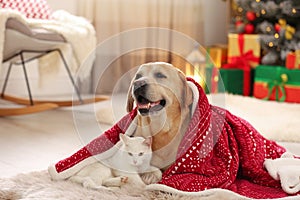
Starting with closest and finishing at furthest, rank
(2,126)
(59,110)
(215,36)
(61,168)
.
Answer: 1. (61,168)
2. (2,126)
3. (59,110)
4. (215,36)

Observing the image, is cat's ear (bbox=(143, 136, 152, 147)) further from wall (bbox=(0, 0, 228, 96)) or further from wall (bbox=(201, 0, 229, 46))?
wall (bbox=(201, 0, 229, 46))

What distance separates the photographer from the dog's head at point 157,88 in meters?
1.60

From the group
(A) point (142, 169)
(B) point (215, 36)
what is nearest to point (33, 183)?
(A) point (142, 169)

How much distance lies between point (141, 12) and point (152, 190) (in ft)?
8.47

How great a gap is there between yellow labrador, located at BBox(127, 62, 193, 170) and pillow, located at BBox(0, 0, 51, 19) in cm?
170

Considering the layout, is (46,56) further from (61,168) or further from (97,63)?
(61,168)

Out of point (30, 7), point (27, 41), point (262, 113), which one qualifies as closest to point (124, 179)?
point (27, 41)

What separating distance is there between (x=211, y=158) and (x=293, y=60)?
6.34ft

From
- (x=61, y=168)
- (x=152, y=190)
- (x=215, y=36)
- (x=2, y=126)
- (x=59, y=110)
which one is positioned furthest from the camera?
(x=215, y=36)

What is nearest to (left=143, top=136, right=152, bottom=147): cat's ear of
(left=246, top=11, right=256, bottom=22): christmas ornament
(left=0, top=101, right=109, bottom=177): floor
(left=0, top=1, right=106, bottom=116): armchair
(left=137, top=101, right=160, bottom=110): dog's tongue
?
(left=137, top=101, right=160, bottom=110): dog's tongue

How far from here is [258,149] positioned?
180cm

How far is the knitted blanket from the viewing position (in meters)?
1.63

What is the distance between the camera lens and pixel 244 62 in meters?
3.85

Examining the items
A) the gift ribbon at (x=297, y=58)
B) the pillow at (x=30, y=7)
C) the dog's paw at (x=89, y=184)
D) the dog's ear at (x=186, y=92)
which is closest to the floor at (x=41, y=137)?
the dog's paw at (x=89, y=184)
